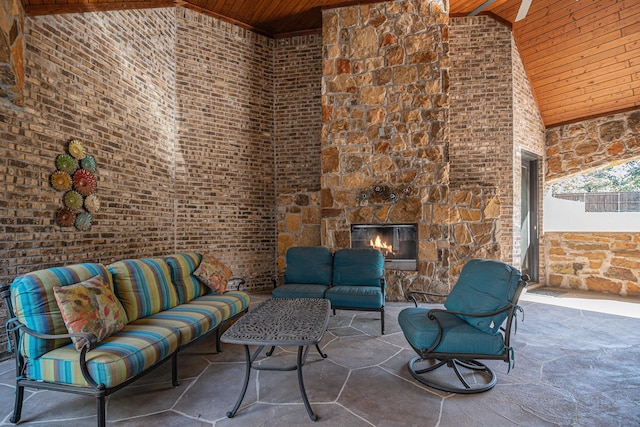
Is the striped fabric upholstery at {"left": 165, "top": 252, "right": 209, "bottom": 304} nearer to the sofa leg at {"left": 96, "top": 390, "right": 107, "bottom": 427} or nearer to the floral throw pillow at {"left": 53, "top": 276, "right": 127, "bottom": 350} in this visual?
the floral throw pillow at {"left": 53, "top": 276, "right": 127, "bottom": 350}

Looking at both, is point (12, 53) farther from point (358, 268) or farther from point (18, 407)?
point (358, 268)

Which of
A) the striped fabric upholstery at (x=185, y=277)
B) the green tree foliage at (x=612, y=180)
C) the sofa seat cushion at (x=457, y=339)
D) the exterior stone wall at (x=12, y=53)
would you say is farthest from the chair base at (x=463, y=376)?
the green tree foliage at (x=612, y=180)

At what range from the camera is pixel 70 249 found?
374 cm

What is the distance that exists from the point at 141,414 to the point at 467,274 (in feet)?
9.27

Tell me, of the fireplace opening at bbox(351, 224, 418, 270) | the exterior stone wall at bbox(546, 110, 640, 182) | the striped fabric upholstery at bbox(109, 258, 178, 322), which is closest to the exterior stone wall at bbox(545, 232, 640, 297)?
the exterior stone wall at bbox(546, 110, 640, 182)

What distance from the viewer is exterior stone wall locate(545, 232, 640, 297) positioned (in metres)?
5.98

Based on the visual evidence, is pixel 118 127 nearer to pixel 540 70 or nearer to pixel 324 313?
pixel 324 313

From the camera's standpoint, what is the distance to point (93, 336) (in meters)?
2.14

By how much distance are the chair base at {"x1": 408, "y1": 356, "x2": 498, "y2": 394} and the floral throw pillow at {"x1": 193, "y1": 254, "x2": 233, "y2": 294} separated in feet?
7.22

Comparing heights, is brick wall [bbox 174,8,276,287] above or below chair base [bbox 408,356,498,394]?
above

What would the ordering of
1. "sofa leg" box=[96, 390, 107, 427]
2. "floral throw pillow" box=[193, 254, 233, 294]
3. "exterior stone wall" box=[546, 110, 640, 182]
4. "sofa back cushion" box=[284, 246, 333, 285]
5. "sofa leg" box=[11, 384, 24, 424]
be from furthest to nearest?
"exterior stone wall" box=[546, 110, 640, 182], "sofa back cushion" box=[284, 246, 333, 285], "floral throw pillow" box=[193, 254, 233, 294], "sofa leg" box=[11, 384, 24, 424], "sofa leg" box=[96, 390, 107, 427]

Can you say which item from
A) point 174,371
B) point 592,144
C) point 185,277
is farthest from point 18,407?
point 592,144

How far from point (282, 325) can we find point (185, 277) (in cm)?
161

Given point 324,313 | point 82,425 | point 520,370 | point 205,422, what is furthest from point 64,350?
point 520,370
